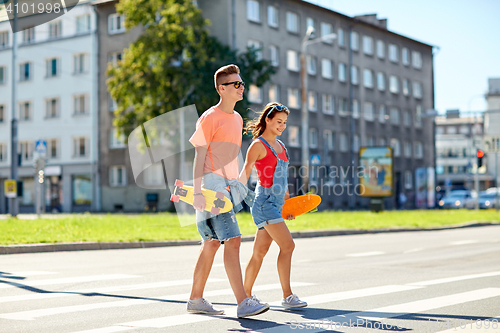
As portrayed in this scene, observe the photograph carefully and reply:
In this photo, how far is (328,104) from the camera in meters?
52.0

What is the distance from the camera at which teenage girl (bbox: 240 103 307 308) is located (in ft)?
20.6

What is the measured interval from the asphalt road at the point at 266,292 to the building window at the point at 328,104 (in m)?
38.5

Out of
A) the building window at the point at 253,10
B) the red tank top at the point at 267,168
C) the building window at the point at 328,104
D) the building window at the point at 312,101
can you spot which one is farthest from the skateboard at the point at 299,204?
the building window at the point at 328,104

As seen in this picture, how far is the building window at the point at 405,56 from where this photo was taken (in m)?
61.2

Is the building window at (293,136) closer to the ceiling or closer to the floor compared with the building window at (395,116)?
closer to the floor

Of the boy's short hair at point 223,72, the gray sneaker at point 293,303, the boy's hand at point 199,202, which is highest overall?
the boy's short hair at point 223,72

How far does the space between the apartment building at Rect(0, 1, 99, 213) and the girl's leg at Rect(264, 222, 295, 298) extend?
41914 mm

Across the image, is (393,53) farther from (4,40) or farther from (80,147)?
(4,40)

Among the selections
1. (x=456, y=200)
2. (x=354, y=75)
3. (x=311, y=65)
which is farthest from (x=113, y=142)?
(x=456, y=200)

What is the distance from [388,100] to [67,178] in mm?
27310

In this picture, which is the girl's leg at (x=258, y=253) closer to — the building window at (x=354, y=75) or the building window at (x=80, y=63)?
the building window at (x=80, y=63)

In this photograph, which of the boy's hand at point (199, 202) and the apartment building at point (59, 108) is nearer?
the boy's hand at point (199, 202)

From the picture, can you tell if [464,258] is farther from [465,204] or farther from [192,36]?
[465,204]

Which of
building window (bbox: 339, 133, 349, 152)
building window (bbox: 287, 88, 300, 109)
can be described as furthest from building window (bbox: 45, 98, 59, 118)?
building window (bbox: 339, 133, 349, 152)
